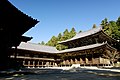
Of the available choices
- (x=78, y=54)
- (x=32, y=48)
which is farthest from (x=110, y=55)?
(x=32, y=48)

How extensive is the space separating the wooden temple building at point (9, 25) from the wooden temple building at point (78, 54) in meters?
18.6

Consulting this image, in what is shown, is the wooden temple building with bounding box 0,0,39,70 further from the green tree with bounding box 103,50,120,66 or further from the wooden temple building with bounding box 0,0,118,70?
the green tree with bounding box 103,50,120,66

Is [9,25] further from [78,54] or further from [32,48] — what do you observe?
[78,54]

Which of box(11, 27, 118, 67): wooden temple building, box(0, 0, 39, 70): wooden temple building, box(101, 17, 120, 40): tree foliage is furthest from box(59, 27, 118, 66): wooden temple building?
box(0, 0, 39, 70): wooden temple building

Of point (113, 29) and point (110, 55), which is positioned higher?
point (113, 29)

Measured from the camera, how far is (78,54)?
41.3 metres

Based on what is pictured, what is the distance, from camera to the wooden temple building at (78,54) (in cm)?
3634

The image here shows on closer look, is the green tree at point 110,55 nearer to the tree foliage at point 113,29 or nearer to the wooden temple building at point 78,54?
the wooden temple building at point 78,54

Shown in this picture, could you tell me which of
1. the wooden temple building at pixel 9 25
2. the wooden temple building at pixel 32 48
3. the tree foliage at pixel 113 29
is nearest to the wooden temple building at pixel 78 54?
the wooden temple building at pixel 32 48

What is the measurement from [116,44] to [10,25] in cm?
3599

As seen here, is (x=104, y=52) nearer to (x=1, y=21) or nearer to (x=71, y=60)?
(x=71, y=60)

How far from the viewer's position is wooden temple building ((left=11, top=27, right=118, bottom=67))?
1431 inches


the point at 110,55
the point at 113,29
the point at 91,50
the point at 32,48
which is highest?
the point at 113,29

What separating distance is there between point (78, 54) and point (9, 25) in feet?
91.6
